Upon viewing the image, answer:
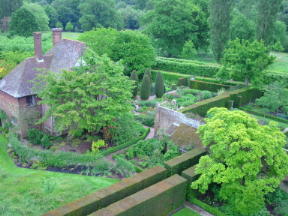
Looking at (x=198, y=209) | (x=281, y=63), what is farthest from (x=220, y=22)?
(x=198, y=209)

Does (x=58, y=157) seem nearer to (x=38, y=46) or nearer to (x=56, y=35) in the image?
(x=38, y=46)

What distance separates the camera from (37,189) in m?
20.8

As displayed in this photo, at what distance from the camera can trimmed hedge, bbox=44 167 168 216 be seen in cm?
1686

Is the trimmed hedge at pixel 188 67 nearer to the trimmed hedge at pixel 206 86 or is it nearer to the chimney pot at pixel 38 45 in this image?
the trimmed hedge at pixel 206 86

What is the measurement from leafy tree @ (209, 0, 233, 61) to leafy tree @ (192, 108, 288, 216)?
2836 cm

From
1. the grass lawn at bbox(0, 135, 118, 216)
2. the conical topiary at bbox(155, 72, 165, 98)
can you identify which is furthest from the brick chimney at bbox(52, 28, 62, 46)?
the grass lawn at bbox(0, 135, 118, 216)

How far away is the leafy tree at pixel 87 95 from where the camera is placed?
84.0 ft

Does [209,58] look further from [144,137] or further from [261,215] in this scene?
[261,215]

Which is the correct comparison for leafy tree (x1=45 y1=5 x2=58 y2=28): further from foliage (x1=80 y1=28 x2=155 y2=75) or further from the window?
the window

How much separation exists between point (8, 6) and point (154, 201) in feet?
231

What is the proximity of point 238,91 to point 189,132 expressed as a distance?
14992mm

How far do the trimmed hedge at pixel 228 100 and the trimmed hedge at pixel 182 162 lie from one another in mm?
7718

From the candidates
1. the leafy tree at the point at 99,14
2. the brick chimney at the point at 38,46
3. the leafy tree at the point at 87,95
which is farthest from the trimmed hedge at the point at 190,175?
the leafy tree at the point at 99,14

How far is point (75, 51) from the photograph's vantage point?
99.3ft
